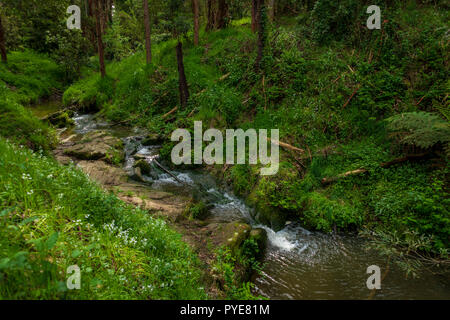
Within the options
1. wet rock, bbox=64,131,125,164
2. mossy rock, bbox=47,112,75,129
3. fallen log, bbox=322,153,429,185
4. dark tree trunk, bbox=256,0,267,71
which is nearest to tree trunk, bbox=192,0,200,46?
dark tree trunk, bbox=256,0,267,71

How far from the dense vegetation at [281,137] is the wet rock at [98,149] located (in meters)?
0.86

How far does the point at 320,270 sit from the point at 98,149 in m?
8.31

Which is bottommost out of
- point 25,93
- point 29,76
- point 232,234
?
point 232,234

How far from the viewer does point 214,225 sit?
18.2 ft

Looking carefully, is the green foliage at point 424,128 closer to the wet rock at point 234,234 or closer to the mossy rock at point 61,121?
the wet rock at point 234,234

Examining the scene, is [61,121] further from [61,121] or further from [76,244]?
[76,244]

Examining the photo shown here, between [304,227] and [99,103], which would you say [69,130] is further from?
[304,227]

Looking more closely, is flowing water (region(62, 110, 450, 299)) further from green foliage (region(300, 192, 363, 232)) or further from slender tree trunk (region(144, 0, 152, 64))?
slender tree trunk (region(144, 0, 152, 64))

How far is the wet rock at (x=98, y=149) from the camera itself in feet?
28.5

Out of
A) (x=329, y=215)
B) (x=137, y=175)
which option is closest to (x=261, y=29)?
(x=137, y=175)

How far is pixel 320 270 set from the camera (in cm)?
471

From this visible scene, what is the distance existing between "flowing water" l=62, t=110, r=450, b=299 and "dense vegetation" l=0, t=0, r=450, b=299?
0.35m

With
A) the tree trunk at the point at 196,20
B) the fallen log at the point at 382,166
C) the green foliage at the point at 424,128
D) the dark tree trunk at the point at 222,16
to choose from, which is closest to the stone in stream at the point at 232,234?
the fallen log at the point at 382,166

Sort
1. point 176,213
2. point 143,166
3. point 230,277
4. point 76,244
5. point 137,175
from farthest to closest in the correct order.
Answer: point 143,166, point 137,175, point 176,213, point 230,277, point 76,244
